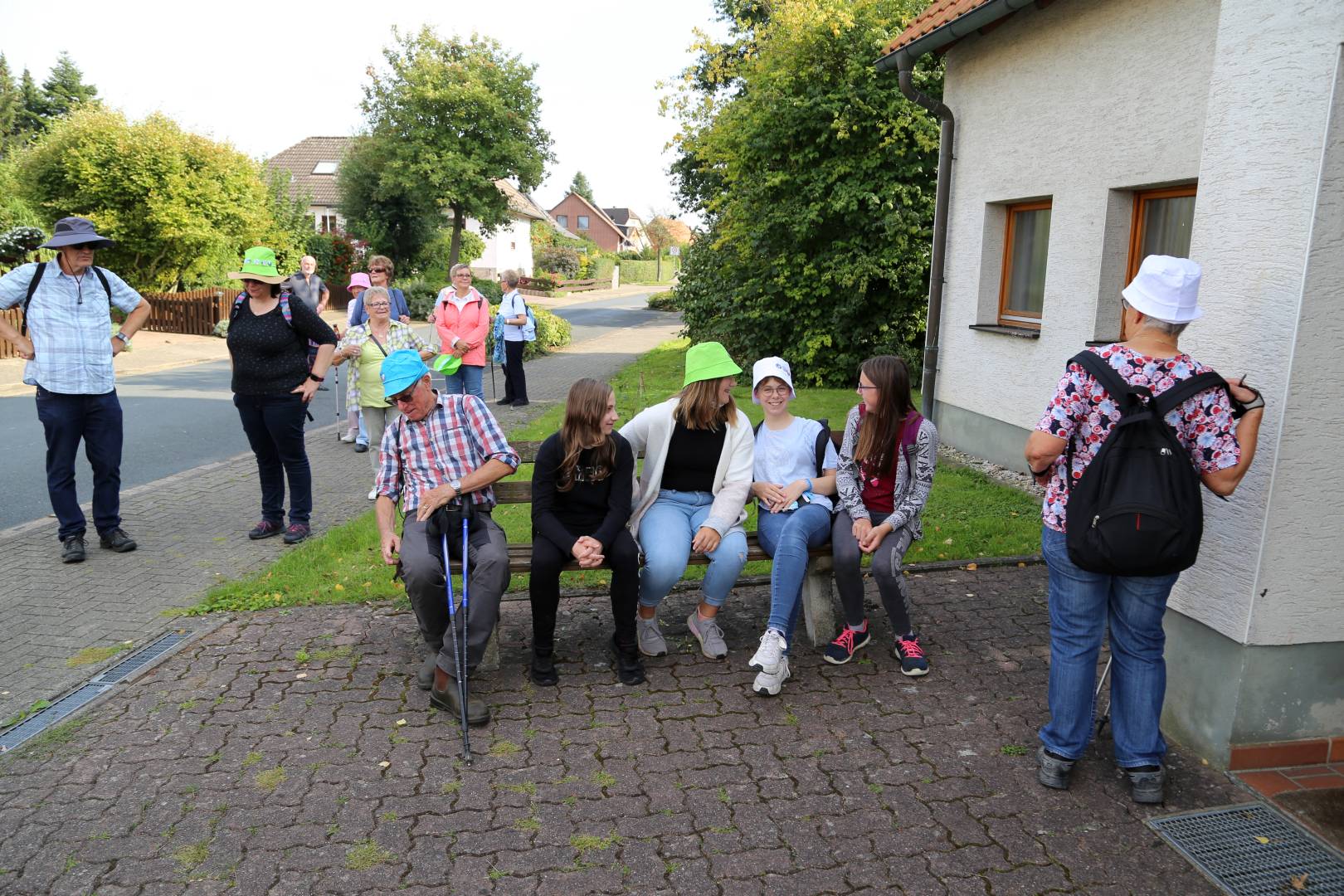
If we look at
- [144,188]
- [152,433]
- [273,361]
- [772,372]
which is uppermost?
[144,188]

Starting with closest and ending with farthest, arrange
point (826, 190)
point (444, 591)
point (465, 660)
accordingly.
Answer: point (465, 660) < point (444, 591) < point (826, 190)

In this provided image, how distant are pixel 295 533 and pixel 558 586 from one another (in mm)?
3212

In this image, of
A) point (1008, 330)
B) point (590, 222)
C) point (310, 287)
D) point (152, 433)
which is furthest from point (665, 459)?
point (590, 222)

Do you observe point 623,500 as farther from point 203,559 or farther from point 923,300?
point 923,300

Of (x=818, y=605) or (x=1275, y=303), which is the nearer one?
(x=1275, y=303)

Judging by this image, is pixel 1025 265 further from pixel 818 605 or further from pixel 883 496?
pixel 818 605

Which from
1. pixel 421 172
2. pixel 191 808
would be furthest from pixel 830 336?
pixel 421 172

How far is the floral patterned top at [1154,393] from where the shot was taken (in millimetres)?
3338

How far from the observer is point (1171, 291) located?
10.9 feet

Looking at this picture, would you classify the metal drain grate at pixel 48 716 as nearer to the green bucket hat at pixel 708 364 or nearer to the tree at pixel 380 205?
the green bucket hat at pixel 708 364

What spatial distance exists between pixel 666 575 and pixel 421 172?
1524 inches

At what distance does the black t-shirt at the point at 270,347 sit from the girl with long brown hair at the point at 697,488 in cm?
291

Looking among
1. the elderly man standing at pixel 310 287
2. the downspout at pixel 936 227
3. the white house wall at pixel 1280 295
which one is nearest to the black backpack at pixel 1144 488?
the white house wall at pixel 1280 295

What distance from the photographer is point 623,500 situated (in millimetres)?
4711
